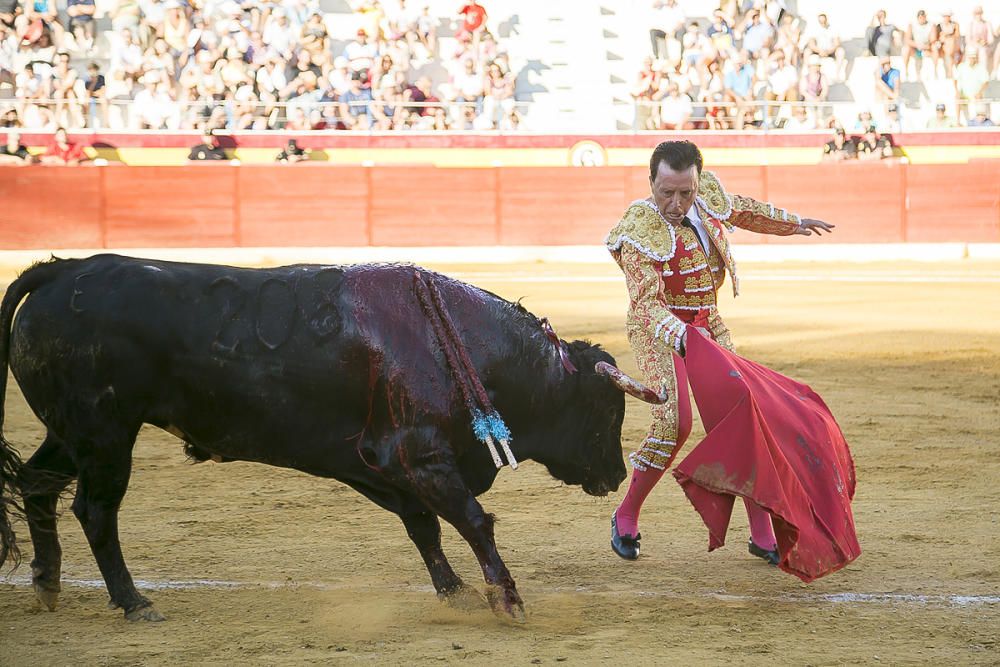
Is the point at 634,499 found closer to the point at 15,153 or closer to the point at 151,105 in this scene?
the point at 151,105

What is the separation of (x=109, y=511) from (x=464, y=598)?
907mm

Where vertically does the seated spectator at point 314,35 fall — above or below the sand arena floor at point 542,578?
above

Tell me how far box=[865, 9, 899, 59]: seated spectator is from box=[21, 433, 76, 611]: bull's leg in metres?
14.3

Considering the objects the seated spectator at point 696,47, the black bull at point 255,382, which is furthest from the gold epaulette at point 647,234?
the seated spectator at point 696,47

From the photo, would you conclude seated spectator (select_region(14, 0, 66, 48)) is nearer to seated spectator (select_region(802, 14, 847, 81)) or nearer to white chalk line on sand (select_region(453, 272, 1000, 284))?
white chalk line on sand (select_region(453, 272, 1000, 284))

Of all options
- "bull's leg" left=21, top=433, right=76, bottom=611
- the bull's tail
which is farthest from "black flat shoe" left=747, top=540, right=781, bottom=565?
the bull's tail

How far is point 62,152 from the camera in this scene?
569 inches

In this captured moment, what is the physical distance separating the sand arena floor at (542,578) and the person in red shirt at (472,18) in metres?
10.9

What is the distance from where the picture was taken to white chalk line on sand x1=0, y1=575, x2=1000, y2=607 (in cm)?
328

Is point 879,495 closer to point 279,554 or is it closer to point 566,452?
point 566,452

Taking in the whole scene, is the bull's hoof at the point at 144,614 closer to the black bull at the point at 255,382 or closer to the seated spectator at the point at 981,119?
the black bull at the point at 255,382

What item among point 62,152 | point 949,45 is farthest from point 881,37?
point 62,152

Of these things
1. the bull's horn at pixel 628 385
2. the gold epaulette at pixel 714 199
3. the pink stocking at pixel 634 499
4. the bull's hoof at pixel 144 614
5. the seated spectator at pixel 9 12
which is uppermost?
the seated spectator at pixel 9 12

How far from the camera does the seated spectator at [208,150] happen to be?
1459 cm
